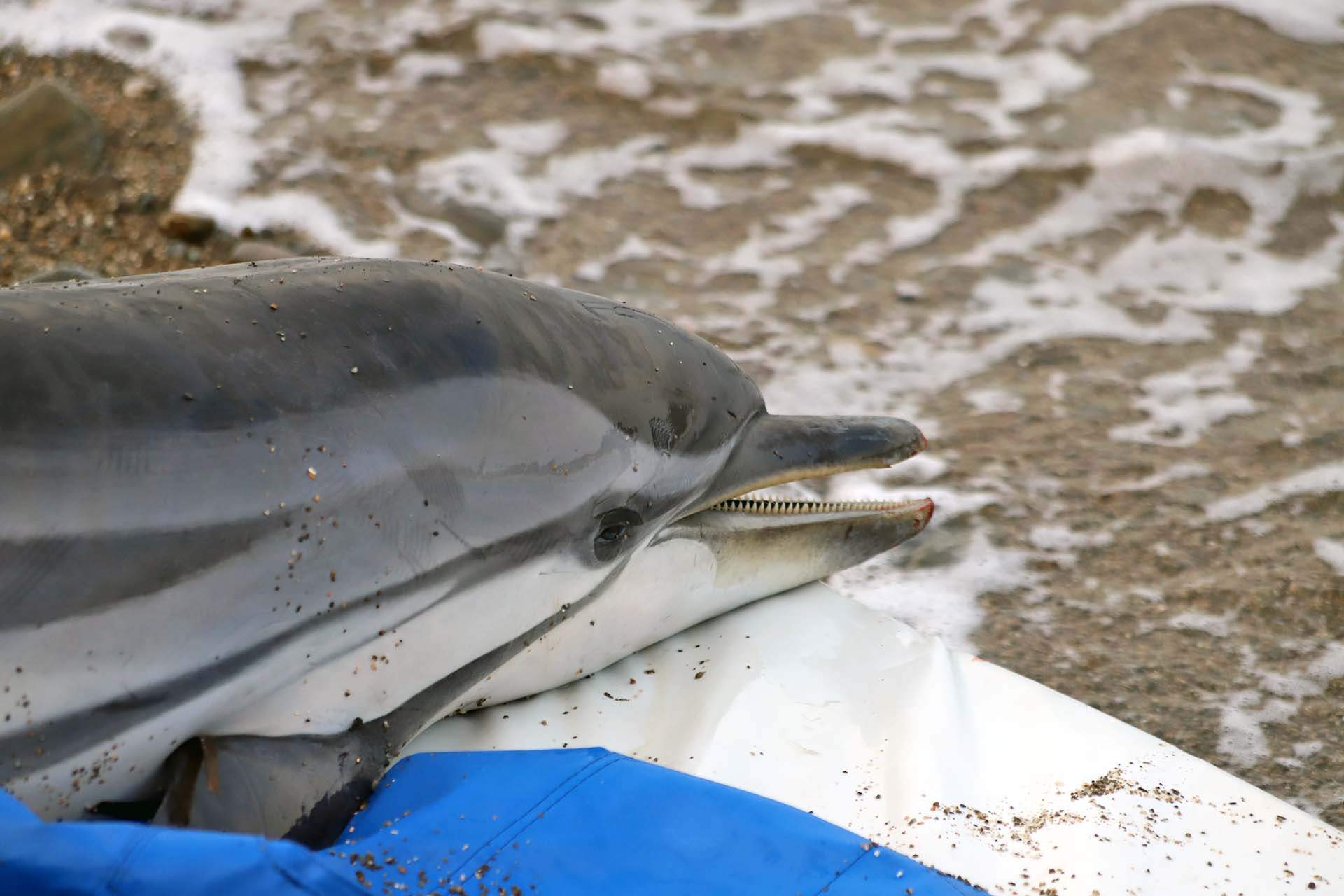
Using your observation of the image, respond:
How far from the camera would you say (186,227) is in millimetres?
5961

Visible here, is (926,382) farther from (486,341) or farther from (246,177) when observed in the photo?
(246,177)

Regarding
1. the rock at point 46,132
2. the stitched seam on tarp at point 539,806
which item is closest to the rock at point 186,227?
the rock at point 46,132

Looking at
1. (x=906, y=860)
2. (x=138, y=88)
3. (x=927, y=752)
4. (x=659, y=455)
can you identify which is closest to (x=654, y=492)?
(x=659, y=455)

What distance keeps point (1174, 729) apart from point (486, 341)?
88.7 inches

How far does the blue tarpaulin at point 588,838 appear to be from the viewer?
2.77 m

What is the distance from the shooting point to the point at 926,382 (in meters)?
5.54

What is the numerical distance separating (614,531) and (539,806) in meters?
0.68

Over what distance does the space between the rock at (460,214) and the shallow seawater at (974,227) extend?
0.09ft

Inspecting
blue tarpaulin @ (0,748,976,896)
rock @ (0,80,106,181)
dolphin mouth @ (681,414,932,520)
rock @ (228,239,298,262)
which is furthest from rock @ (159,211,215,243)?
blue tarpaulin @ (0,748,976,896)

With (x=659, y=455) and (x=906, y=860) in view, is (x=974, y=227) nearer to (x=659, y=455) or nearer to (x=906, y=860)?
(x=659, y=455)

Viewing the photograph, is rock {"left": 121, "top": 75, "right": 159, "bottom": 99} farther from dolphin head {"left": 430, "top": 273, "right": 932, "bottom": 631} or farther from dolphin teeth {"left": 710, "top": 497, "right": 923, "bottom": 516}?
dolphin teeth {"left": 710, "top": 497, "right": 923, "bottom": 516}

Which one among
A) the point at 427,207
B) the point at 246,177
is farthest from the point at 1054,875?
the point at 246,177

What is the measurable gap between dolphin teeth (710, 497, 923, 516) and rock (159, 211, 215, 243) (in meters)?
3.34

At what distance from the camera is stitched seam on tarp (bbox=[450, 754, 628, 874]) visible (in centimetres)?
282
